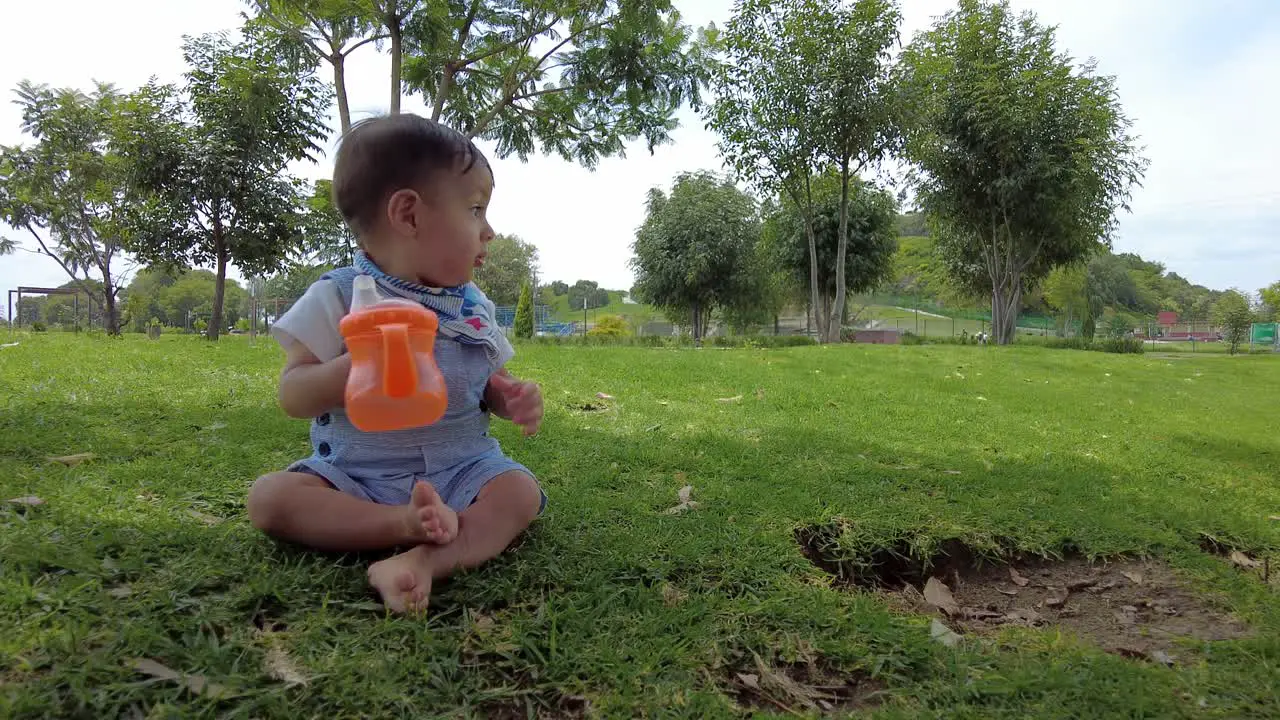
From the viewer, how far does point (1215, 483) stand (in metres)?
3.30

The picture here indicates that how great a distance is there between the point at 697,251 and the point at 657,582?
2866 cm

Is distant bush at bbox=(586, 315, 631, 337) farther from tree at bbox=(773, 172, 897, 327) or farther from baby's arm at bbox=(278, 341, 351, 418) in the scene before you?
baby's arm at bbox=(278, 341, 351, 418)

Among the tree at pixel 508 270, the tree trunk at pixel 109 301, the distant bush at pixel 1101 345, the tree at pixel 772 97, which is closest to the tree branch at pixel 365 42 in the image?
the tree at pixel 772 97

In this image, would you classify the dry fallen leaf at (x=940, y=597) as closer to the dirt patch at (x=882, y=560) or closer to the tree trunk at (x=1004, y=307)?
the dirt patch at (x=882, y=560)

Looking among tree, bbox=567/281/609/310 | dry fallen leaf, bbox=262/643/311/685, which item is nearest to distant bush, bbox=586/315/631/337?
tree, bbox=567/281/609/310

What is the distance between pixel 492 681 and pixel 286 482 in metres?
0.74

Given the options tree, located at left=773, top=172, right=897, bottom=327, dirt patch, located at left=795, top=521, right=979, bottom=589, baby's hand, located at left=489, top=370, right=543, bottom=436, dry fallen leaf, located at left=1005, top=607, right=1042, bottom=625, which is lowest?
dry fallen leaf, located at left=1005, top=607, right=1042, bottom=625

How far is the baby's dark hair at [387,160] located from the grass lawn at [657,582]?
35.2 inches

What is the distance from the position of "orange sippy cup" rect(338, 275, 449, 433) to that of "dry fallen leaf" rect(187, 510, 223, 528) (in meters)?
0.99

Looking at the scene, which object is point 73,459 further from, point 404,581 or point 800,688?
point 800,688

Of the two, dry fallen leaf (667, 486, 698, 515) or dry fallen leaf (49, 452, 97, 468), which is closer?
dry fallen leaf (667, 486, 698, 515)

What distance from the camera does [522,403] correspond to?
1.76 m

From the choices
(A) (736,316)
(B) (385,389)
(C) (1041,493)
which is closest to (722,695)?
(B) (385,389)

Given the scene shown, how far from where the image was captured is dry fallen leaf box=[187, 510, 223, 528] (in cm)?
198
